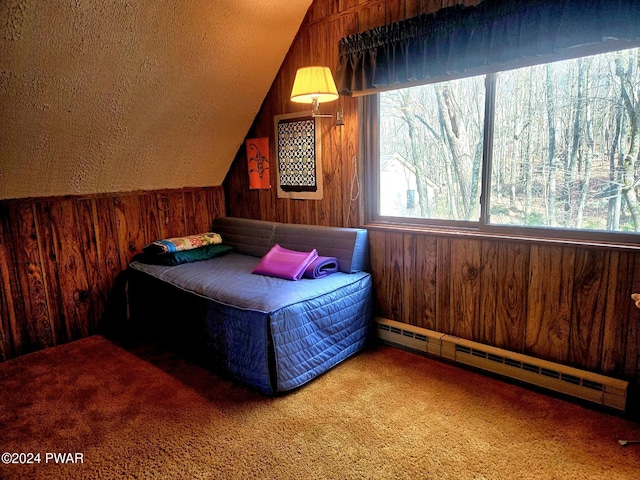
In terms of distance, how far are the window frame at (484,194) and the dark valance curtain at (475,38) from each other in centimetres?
5

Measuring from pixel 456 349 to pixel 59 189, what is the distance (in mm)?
2913

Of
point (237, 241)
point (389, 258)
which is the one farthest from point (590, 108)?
point (237, 241)

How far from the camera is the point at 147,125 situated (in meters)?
2.97

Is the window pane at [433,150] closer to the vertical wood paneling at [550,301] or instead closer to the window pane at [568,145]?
the window pane at [568,145]

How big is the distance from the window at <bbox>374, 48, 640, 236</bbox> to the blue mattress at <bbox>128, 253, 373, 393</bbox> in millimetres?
763

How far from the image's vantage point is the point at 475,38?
220cm

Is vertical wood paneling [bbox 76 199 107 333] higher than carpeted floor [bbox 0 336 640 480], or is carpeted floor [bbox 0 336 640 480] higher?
vertical wood paneling [bbox 76 199 107 333]

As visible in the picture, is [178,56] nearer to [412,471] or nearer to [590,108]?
[590,108]

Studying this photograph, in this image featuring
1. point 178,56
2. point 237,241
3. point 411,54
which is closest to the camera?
point 411,54

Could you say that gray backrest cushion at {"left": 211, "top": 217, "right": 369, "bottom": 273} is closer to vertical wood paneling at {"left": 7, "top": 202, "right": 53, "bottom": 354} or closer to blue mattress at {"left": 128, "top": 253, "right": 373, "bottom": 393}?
blue mattress at {"left": 128, "top": 253, "right": 373, "bottom": 393}

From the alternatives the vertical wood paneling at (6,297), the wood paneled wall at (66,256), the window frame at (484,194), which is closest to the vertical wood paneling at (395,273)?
the window frame at (484,194)

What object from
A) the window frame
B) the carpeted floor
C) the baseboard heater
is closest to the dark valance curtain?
the window frame

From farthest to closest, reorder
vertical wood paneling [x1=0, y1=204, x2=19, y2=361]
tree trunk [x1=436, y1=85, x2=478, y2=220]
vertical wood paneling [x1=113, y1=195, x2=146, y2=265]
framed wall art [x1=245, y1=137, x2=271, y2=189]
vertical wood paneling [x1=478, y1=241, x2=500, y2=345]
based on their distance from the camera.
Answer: framed wall art [x1=245, y1=137, x2=271, y2=189]
vertical wood paneling [x1=113, y1=195, x2=146, y2=265]
vertical wood paneling [x1=0, y1=204, x2=19, y2=361]
tree trunk [x1=436, y1=85, x2=478, y2=220]
vertical wood paneling [x1=478, y1=241, x2=500, y2=345]

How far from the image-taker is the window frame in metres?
1.99
